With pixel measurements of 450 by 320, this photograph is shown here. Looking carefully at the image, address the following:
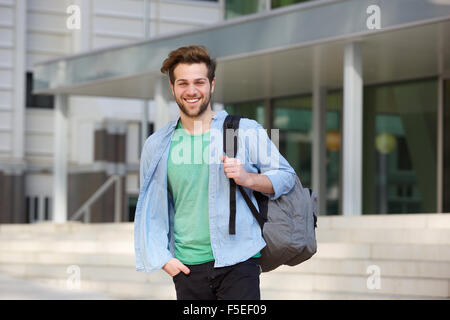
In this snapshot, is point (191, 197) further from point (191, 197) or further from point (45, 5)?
point (45, 5)

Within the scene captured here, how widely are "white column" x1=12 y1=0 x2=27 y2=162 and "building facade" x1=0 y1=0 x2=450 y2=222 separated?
0.12 meters

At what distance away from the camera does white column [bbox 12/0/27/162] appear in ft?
96.4

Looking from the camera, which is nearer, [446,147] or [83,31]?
[446,147]

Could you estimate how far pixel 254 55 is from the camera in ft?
46.3

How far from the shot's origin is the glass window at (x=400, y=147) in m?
16.1

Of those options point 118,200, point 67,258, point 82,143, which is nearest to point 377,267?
point 67,258

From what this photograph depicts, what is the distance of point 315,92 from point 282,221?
47.5ft

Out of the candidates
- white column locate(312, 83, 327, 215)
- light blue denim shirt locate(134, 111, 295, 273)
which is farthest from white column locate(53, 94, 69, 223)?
light blue denim shirt locate(134, 111, 295, 273)

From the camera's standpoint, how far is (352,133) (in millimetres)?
13125

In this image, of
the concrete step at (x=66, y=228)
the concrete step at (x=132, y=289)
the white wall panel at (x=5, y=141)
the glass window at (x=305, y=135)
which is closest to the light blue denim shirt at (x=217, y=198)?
the concrete step at (x=132, y=289)

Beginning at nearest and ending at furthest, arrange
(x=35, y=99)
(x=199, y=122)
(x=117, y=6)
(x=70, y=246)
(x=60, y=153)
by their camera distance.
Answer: (x=199, y=122)
(x=70, y=246)
(x=60, y=153)
(x=35, y=99)
(x=117, y=6)

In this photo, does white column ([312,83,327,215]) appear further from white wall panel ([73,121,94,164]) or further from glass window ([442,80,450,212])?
white wall panel ([73,121,94,164])

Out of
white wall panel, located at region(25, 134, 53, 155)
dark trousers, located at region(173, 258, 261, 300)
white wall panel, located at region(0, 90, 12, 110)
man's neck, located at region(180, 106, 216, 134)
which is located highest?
white wall panel, located at region(0, 90, 12, 110)
